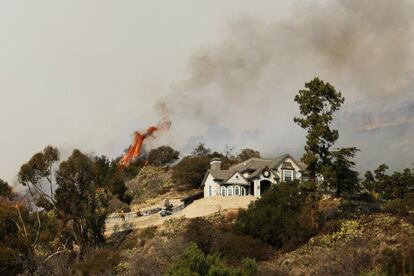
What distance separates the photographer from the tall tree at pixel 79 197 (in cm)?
6225

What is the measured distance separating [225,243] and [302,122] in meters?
13.4

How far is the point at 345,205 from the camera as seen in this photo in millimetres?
60188

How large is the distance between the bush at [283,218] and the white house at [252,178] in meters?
16.2

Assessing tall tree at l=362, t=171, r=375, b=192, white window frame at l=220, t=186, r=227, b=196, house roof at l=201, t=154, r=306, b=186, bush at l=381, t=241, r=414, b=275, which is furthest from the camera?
house roof at l=201, t=154, r=306, b=186

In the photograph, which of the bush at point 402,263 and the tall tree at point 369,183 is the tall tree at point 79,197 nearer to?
the tall tree at point 369,183

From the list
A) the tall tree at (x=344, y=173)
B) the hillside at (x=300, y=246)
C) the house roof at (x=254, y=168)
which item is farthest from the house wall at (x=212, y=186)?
the tall tree at (x=344, y=173)

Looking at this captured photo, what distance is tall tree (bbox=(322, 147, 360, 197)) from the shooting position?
200ft

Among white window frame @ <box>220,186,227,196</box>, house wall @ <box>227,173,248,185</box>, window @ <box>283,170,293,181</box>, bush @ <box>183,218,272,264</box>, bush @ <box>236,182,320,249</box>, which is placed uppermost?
window @ <box>283,170,293,181</box>

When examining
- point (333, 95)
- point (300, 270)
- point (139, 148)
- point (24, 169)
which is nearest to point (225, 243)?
point (300, 270)

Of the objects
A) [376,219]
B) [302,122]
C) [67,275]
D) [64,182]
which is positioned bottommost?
[67,275]

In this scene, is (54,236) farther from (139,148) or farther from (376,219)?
(139,148)

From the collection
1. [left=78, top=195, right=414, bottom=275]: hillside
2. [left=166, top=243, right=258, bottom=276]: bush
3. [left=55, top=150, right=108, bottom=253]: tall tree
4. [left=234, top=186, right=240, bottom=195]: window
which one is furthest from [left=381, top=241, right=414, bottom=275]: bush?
[left=234, top=186, right=240, bottom=195]: window

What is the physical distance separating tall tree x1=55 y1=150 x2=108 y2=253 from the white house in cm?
1738

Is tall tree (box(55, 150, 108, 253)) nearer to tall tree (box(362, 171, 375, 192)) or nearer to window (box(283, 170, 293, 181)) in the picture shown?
window (box(283, 170, 293, 181))
